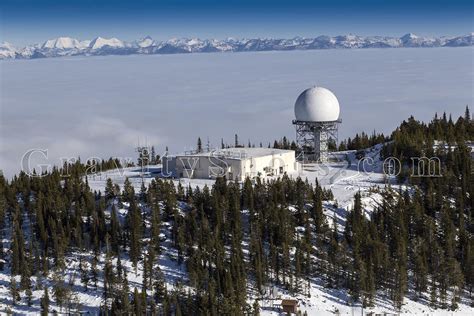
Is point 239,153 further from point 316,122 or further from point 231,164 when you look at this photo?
point 316,122

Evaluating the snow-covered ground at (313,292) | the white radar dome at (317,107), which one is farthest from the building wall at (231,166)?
the white radar dome at (317,107)

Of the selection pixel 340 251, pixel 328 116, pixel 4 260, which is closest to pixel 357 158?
pixel 328 116

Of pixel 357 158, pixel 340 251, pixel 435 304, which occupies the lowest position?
pixel 435 304

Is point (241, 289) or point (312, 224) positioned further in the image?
point (312, 224)

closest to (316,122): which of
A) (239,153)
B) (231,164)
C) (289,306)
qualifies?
(239,153)

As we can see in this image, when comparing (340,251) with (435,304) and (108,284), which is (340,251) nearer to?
(435,304)

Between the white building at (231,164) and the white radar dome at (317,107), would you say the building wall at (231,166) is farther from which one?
the white radar dome at (317,107)
